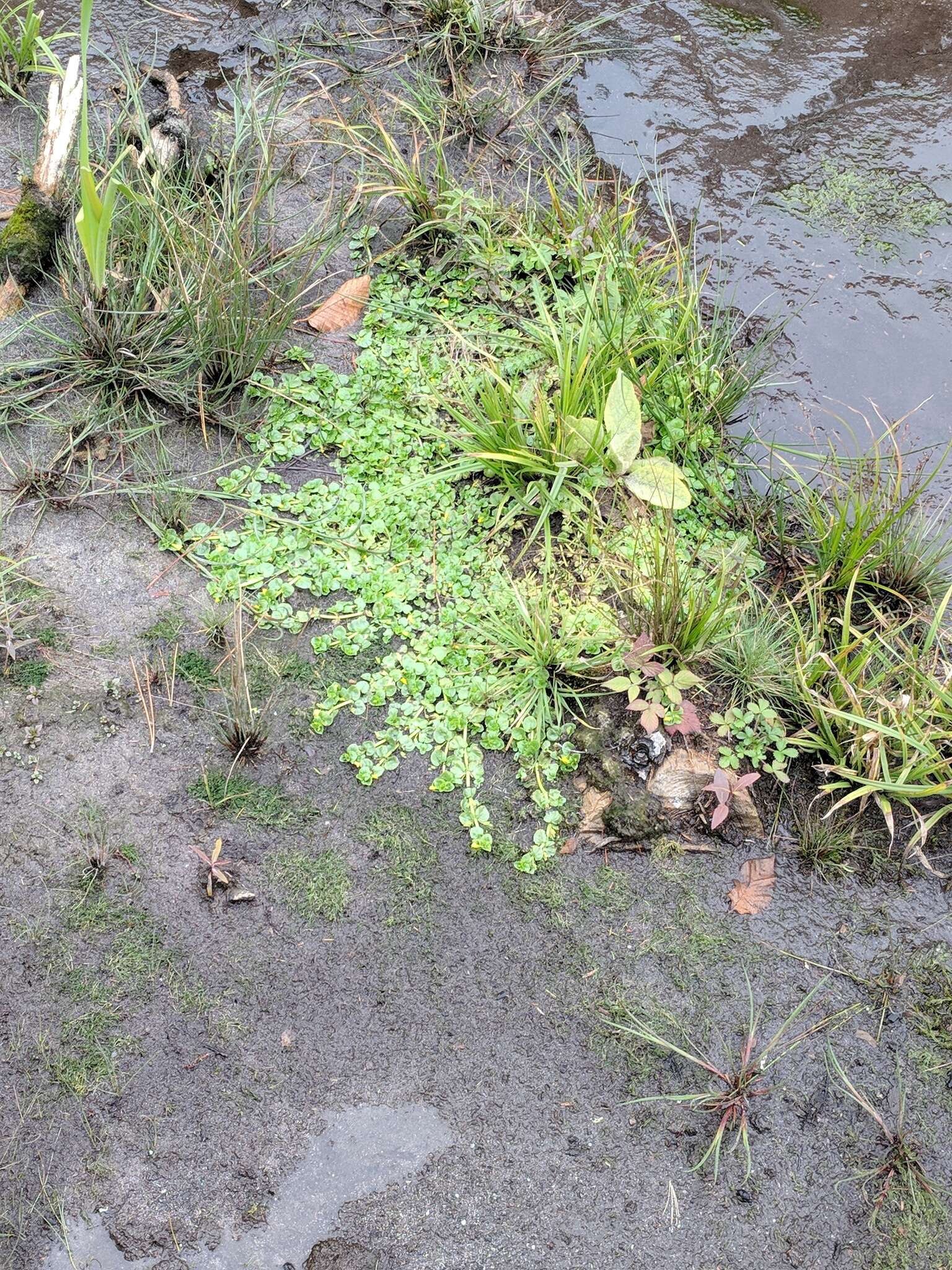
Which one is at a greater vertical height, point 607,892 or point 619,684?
point 619,684

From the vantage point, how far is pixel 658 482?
318 cm

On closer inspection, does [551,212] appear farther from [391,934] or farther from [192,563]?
[391,934]

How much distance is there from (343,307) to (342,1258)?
3108 mm

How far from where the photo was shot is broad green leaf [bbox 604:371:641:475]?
3.20 metres

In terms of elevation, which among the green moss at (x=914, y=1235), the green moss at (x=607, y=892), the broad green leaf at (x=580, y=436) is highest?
the broad green leaf at (x=580, y=436)

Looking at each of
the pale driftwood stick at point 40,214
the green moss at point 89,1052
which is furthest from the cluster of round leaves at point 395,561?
the pale driftwood stick at point 40,214

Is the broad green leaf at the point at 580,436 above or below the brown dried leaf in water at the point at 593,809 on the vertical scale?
above

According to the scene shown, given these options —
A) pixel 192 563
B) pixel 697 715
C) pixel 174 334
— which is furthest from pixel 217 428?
pixel 697 715

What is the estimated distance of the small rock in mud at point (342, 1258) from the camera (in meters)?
2.08

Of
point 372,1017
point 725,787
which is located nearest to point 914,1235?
point 725,787

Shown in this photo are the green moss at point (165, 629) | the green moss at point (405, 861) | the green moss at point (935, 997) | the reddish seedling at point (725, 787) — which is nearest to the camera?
the green moss at point (935, 997)

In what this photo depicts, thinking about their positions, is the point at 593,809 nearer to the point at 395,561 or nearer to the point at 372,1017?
the point at 372,1017

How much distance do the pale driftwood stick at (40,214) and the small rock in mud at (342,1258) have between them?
316 cm

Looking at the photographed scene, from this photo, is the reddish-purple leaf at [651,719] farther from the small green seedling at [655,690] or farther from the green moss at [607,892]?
the green moss at [607,892]
